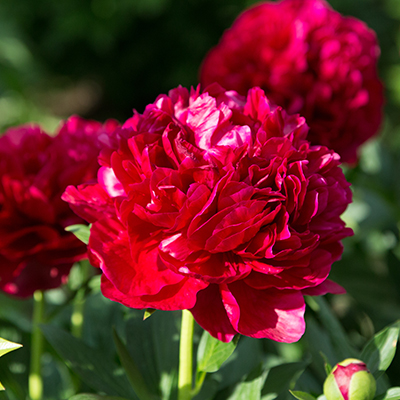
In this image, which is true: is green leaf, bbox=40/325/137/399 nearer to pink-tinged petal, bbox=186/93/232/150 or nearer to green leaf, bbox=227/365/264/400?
green leaf, bbox=227/365/264/400

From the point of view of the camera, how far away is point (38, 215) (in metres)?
0.58

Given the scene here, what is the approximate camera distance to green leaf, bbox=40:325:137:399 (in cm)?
51

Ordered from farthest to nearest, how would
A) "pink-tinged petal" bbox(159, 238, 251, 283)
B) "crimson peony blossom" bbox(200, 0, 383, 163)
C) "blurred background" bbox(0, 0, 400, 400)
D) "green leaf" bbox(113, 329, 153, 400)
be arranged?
"blurred background" bbox(0, 0, 400, 400), "crimson peony blossom" bbox(200, 0, 383, 163), "green leaf" bbox(113, 329, 153, 400), "pink-tinged petal" bbox(159, 238, 251, 283)

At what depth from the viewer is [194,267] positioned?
Result: 0.39m

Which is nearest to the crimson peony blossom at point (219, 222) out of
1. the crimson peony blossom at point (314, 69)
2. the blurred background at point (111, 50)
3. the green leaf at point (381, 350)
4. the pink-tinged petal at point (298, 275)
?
the pink-tinged petal at point (298, 275)

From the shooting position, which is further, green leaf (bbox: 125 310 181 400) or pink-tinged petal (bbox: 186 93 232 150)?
green leaf (bbox: 125 310 181 400)

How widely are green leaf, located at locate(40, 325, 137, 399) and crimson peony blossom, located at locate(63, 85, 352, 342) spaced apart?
0.48ft

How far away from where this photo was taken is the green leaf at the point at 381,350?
462mm

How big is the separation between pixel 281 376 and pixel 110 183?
0.29m

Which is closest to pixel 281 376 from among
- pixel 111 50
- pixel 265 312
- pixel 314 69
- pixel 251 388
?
pixel 251 388

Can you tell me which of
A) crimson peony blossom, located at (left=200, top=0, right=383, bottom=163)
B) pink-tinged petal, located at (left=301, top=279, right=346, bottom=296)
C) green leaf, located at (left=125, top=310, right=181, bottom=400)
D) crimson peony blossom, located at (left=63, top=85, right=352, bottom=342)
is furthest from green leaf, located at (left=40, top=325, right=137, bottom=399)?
crimson peony blossom, located at (left=200, top=0, right=383, bottom=163)

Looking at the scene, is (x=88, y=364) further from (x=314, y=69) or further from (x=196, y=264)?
(x=314, y=69)

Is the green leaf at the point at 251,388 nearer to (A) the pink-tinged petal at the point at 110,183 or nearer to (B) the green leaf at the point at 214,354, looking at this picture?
(B) the green leaf at the point at 214,354

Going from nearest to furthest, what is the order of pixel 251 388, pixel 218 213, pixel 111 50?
pixel 218 213
pixel 251 388
pixel 111 50
